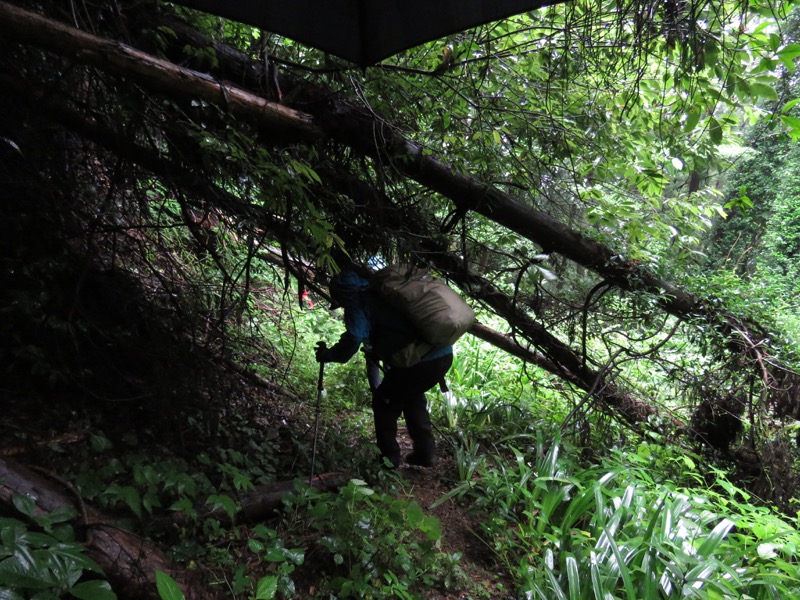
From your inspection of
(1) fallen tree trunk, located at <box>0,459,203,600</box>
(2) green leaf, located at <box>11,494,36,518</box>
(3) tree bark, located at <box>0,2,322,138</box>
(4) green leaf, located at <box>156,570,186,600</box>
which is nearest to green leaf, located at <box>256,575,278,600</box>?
(1) fallen tree trunk, located at <box>0,459,203,600</box>

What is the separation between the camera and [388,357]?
3434mm

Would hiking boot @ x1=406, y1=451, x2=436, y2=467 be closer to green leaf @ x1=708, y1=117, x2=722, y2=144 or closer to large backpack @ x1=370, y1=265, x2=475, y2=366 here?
large backpack @ x1=370, y1=265, x2=475, y2=366

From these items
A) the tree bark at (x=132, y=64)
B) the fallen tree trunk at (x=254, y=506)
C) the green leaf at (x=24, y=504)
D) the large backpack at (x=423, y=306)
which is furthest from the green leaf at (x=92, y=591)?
the large backpack at (x=423, y=306)

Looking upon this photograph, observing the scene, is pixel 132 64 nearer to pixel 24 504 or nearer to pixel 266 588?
pixel 24 504

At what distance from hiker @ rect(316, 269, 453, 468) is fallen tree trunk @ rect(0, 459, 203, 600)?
158cm

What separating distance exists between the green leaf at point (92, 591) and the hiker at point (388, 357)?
2007mm

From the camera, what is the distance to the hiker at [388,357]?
10.7 ft

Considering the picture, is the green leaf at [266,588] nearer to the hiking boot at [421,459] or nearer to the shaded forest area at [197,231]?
the shaded forest area at [197,231]

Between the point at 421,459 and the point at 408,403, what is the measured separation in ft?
1.67

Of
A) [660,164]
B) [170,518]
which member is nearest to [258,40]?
[170,518]

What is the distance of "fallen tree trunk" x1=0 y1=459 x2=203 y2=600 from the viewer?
1740mm

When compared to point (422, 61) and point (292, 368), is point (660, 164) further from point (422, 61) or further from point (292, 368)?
point (292, 368)

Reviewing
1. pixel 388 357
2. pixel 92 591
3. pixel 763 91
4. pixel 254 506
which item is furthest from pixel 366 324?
pixel 763 91

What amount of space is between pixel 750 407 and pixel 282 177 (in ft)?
12.9
